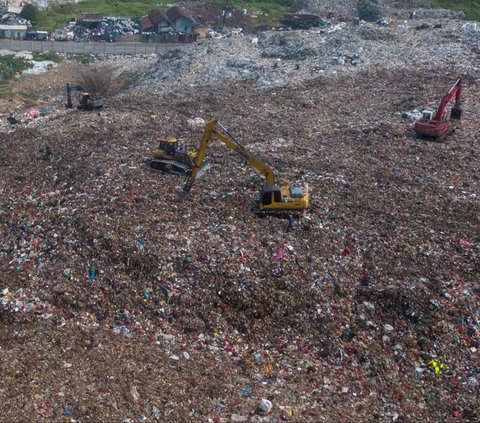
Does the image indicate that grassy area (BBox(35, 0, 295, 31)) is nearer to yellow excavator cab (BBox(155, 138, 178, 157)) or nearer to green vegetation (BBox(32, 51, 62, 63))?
green vegetation (BBox(32, 51, 62, 63))

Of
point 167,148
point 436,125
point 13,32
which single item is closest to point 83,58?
point 13,32

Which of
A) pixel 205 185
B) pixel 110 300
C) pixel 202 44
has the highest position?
pixel 202 44

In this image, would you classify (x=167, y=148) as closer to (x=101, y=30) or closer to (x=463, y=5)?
(x=101, y=30)

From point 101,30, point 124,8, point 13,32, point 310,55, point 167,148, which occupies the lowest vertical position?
point 167,148

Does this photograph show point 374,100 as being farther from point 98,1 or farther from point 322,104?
point 98,1

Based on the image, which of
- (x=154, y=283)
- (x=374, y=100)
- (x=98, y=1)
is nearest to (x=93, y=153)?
(x=154, y=283)

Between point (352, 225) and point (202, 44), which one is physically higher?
point (202, 44)

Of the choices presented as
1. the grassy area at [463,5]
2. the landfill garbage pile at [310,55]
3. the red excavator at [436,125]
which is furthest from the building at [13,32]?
the grassy area at [463,5]
